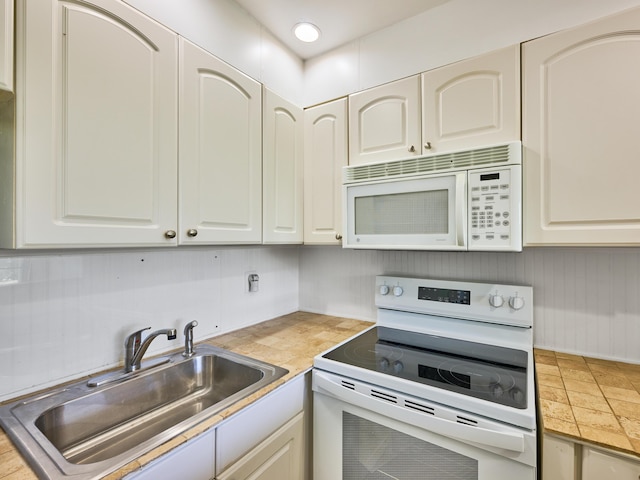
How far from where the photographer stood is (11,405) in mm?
945

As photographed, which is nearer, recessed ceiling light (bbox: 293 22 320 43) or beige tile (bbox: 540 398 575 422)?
beige tile (bbox: 540 398 575 422)

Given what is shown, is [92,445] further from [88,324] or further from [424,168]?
[424,168]

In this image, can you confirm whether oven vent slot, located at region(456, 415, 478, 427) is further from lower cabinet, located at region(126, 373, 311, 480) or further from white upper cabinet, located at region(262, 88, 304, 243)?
white upper cabinet, located at region(262, 88, 304, 243)

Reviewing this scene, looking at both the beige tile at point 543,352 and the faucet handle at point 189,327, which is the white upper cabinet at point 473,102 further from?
the faucet handle at point 189,327

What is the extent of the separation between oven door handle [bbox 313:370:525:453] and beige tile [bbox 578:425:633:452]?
154 millimetres

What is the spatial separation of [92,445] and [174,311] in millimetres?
540

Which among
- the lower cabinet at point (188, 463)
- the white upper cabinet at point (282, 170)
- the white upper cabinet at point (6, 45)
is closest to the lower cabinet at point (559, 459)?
the lower cabinet at point (188, 463)

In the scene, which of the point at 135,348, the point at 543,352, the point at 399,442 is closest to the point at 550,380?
the point at 543,352

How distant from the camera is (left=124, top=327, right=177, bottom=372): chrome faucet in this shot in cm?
120

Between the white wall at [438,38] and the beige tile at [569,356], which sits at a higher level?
the white wall at [438,38]

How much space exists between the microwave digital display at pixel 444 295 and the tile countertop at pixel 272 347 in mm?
A: 408

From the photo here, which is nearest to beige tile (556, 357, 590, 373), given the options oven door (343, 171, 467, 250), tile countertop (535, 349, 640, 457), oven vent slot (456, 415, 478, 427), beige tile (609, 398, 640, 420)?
tile countertop (535, 349, 640, 457)

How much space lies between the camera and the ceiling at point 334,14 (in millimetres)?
1452

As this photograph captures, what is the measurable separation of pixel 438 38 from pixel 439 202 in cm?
78
